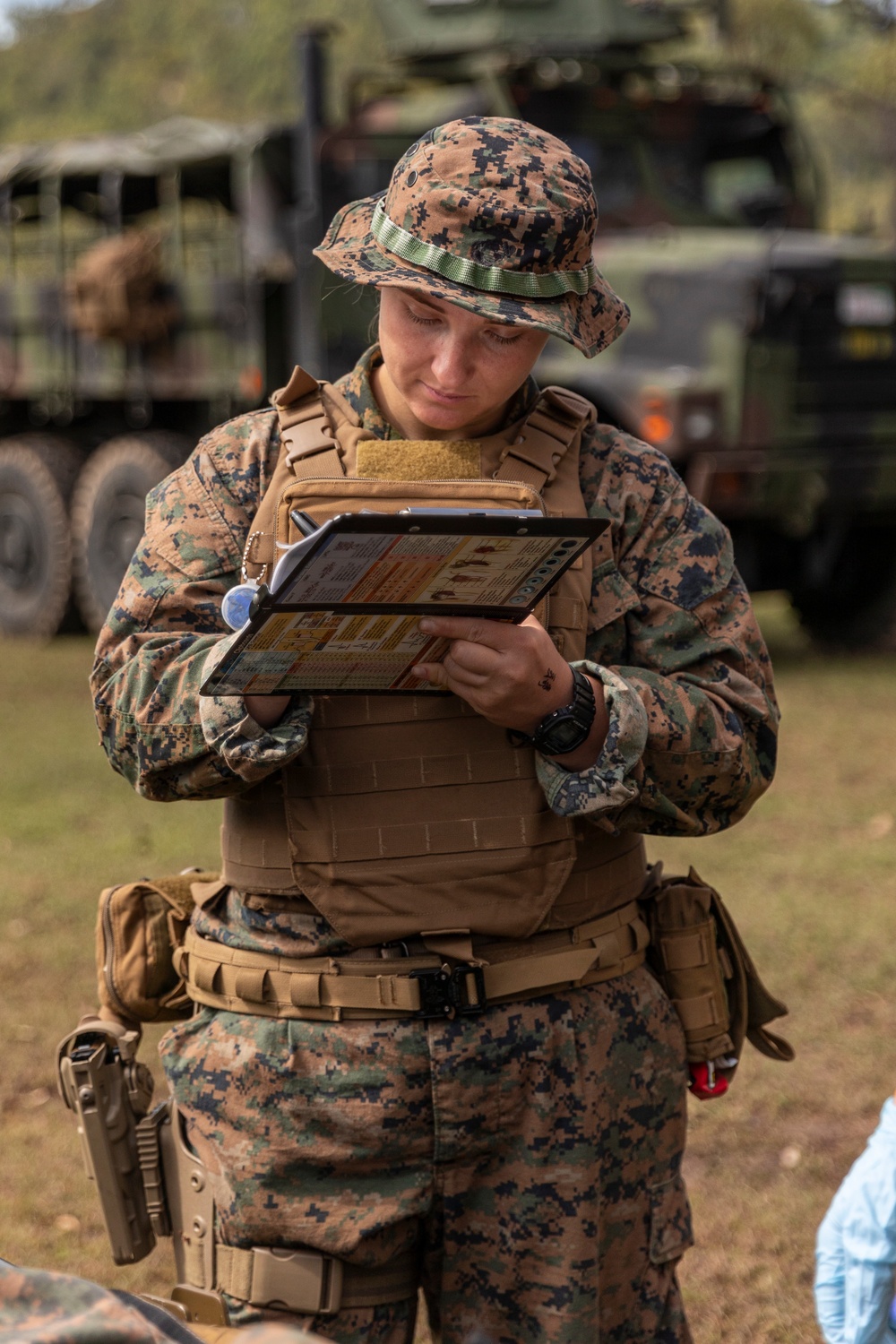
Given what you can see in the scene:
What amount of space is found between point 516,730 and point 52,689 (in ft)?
21.9

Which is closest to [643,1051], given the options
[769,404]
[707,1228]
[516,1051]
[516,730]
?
[516,1051]

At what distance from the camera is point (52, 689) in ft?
27.2

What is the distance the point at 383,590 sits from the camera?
1638 mm

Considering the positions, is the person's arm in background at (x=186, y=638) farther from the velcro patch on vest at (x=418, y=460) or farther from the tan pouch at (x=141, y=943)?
the tan pouch at (x=141, y=943)

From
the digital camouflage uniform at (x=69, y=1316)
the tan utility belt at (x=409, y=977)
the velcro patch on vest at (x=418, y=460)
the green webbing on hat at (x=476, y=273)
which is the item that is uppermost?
the green webbing on hat at (x=476, y=273)

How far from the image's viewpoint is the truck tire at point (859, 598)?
876 cm

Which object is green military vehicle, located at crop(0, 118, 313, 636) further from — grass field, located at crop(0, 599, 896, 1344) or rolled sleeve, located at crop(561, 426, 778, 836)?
rolled sleeve, located at crop(561, 426, 778, 836)

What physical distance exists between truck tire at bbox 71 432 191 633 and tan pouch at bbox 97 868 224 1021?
697 centimetres

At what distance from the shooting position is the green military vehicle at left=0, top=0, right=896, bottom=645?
7.68 m

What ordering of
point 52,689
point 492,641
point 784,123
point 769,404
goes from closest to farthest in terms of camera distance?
point 492,641 → point 769,404 → point 52,689 → point 784,123

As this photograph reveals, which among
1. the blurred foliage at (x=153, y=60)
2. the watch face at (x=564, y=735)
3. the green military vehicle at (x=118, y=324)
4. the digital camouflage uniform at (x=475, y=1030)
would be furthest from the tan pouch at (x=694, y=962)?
the blurred foliage at (x=153, y=60)

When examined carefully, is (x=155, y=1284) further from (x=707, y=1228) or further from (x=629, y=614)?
(x=629, y=614)

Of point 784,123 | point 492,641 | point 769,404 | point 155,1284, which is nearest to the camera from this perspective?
point 492,641

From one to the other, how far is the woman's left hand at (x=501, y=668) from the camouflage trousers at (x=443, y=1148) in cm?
36
